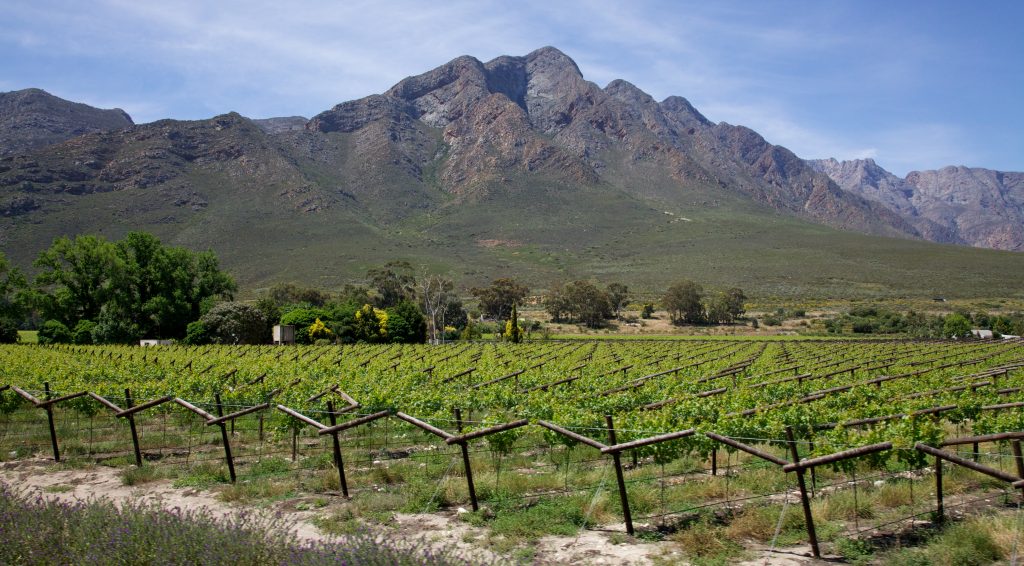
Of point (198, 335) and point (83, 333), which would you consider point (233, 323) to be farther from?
point (83, 333)

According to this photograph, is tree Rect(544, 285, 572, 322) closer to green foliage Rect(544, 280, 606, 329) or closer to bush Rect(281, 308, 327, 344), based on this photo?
green foliage Rect(544, 280, 606, 329)

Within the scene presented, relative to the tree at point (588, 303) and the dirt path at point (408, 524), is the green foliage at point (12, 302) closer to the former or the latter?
the dirt path at point (408, 524)

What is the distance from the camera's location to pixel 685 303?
82.1 metres

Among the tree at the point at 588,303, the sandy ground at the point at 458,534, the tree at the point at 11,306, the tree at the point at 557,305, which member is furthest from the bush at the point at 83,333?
the tree at the point at 588,303

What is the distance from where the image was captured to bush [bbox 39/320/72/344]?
47969mm

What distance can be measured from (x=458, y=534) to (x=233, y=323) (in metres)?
47.5

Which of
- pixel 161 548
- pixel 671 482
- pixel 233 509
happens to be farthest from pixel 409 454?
pixel 161 548

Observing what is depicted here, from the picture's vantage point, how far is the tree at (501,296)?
275 feet

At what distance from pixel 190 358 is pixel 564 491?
26.1m

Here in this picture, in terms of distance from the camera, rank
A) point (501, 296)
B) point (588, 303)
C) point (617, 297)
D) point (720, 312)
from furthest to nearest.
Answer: point (617, 297), point (501, 296), point (588, 303), point (720, 312)

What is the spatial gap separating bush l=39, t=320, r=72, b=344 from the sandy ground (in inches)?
1745

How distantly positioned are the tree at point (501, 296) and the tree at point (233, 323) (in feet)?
119

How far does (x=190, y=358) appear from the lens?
101 ft

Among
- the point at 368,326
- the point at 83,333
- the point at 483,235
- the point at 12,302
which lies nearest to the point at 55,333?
the point at 83,333
